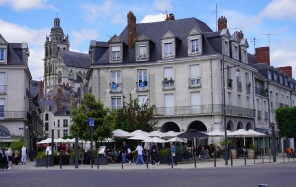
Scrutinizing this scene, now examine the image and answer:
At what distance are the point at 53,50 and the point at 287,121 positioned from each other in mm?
135343

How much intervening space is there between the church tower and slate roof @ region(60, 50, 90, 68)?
6.13 m

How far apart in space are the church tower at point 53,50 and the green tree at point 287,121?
118737 mm

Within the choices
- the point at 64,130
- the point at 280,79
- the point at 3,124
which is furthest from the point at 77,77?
the point at 3,124

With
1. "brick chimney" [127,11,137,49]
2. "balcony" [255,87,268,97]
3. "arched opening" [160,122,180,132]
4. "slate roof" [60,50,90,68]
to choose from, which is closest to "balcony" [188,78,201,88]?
"arched opening" [160,122,180,132]

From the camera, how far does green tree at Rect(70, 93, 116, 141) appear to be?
3409cm

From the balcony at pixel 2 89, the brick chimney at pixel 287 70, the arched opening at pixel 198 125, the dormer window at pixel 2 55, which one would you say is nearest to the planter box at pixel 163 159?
the arched opening at pixel 198 125

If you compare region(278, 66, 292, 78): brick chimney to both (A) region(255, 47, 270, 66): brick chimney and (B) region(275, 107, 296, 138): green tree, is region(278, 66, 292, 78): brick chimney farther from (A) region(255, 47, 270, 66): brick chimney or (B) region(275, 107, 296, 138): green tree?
(B) region(275, 107, 296, 138): green tree

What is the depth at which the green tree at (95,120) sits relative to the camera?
3409 centimetres

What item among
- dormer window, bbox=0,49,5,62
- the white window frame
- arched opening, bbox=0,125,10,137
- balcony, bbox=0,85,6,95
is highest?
dormer window, bbox=0,49,5,62

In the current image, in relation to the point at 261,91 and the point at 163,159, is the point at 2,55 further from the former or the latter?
the point at 261,91

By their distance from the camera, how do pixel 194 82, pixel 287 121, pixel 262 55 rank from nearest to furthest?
pixel 287 121 < pixel 194 82 < pixel 262 55

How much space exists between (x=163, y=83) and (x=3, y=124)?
15.8 meters

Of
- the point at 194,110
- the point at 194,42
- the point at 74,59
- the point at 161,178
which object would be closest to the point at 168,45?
the point at 194,42

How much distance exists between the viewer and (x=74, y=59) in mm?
155125
